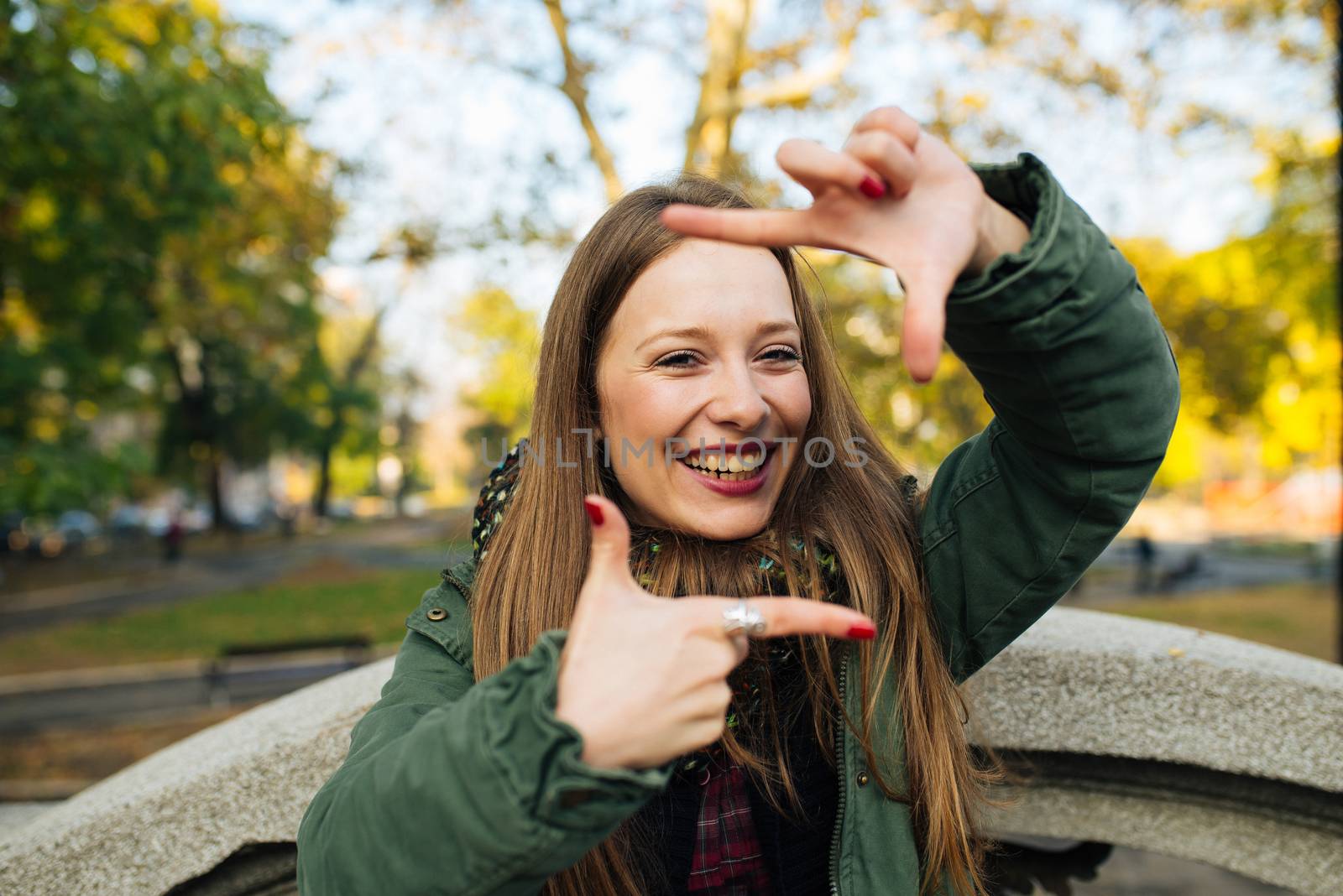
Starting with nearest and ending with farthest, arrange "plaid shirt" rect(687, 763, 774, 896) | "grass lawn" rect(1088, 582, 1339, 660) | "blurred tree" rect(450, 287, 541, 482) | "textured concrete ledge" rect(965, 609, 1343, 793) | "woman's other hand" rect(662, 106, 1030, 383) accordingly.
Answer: "woman's other hand" rect(662, 106, 1030, 383), "plaid shirt" rect(687, 763, 774, 896), "textured concrete ledge" rect(965, 609, 1343, 793), "blurred tree" rect(450, 287, 541, 482), "grass lawn" rect(1088, 582, 1339, 660)

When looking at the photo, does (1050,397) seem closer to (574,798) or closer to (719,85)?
(574,798)

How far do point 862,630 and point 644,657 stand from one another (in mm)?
276

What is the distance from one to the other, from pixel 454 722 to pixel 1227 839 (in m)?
2.32

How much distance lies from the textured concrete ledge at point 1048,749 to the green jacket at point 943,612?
68 centimetres

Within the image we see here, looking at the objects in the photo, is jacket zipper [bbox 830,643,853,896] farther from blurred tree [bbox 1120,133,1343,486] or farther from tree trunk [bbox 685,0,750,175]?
blurred tree [bbox 1120,133,1343,486]

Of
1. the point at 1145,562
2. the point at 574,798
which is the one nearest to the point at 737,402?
the point at 574,798

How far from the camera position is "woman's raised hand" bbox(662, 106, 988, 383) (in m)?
1.12

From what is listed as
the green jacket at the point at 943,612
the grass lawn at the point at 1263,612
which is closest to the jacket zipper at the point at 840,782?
the green jacket at the point at 943,612

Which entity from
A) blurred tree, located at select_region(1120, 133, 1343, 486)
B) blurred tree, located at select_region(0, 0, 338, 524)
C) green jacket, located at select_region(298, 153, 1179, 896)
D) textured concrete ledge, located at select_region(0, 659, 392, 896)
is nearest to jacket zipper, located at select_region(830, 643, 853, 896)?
green jacket, located at select_region(298, 153, 1179, 896)

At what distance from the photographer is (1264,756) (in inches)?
88.1

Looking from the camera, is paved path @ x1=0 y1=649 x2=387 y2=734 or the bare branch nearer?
paved path @ x1=0 y1=649 x2=387 y2=734

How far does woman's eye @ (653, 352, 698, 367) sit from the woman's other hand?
585mm

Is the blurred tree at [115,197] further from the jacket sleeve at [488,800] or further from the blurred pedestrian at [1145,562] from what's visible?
the blurred pedestrian at [1145,562]

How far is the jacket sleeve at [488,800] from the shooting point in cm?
102
